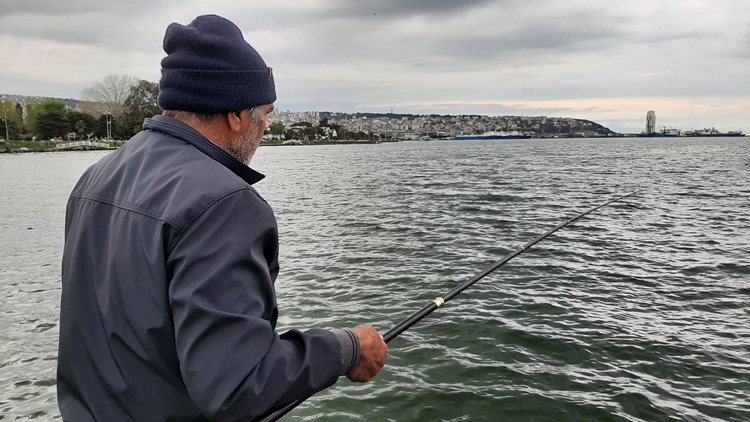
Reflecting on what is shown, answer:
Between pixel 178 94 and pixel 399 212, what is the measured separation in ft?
66.7

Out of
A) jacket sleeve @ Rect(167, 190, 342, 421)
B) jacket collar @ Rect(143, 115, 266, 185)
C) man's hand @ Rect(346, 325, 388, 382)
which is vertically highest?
jacket collar @ Rect(143, 115, 266, 185)

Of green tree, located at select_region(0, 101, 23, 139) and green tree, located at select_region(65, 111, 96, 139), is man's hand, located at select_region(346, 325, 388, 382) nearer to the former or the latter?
green tree, located at select_region(0, 101, 23, 139)

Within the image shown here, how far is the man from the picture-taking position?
5.70ft

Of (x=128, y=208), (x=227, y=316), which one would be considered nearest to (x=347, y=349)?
(x=227, y=316)

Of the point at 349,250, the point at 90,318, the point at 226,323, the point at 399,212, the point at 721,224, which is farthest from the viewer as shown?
the point at 399,212

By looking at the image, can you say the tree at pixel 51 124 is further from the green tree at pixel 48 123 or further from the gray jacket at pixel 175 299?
the gray jacket at pixel 175 299

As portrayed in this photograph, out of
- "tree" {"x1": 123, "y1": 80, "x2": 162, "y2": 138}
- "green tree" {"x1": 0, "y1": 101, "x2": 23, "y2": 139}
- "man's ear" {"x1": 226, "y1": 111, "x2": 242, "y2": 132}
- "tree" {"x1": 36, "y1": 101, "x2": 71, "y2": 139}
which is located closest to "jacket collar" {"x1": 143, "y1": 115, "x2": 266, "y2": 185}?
"man's ear" {"x1": 226, "y1": 111, "x2": 242, "y2": 132}

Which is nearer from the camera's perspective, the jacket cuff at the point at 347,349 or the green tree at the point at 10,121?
the jacket cuff at the point at 347,349

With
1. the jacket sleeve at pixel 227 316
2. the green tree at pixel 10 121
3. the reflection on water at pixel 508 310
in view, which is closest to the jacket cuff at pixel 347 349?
the jacket sleeve at pixel 227 316

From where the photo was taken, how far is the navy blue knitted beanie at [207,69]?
2113 mm

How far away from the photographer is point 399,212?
22.4m

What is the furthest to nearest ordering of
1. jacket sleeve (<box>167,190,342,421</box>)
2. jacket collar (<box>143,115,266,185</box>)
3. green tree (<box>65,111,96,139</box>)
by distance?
green tree (<box>65,111,96,139</box>)
jacket collar (<box>143,115,266,185</box>)
jacket sleeve (<box>167,190,342,421</box>)

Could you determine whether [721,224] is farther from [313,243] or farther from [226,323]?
[226,323]

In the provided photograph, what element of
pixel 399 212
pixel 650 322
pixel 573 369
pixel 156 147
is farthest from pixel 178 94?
pixel 399 212
